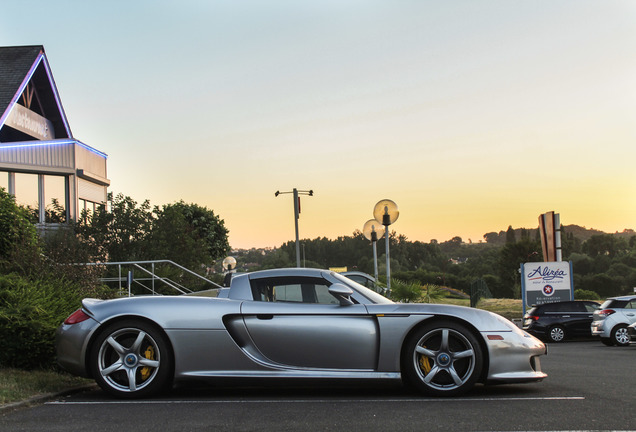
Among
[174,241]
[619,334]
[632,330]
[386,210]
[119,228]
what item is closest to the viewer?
[632,330]

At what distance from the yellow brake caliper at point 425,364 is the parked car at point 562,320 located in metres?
16.5

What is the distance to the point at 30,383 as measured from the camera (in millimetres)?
7188

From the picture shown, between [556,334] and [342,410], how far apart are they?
57.8 ft

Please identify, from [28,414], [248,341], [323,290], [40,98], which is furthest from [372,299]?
[40,98]

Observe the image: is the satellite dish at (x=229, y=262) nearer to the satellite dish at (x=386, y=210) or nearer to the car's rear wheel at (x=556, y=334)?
the car's rear wheel at (x=556, y=334)

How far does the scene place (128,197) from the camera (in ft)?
93.9

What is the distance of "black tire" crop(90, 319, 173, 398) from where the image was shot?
261 inches

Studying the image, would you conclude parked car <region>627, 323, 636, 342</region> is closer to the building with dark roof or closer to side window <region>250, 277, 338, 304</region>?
side window <region>250, 277, 338, 304</region>

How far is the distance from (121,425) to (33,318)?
3.36 meters

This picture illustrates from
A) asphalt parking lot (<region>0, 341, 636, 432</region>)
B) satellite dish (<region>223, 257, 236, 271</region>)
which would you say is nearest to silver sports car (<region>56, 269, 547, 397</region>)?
asphalt parking lot (<region>0, 341, 636, 432</region>)

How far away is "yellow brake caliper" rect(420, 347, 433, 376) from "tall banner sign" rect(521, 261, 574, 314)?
2220cm

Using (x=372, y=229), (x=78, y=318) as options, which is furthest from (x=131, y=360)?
(x=372, y=229)

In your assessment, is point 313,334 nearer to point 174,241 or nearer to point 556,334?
point 556,334

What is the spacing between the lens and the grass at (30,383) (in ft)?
21.6
